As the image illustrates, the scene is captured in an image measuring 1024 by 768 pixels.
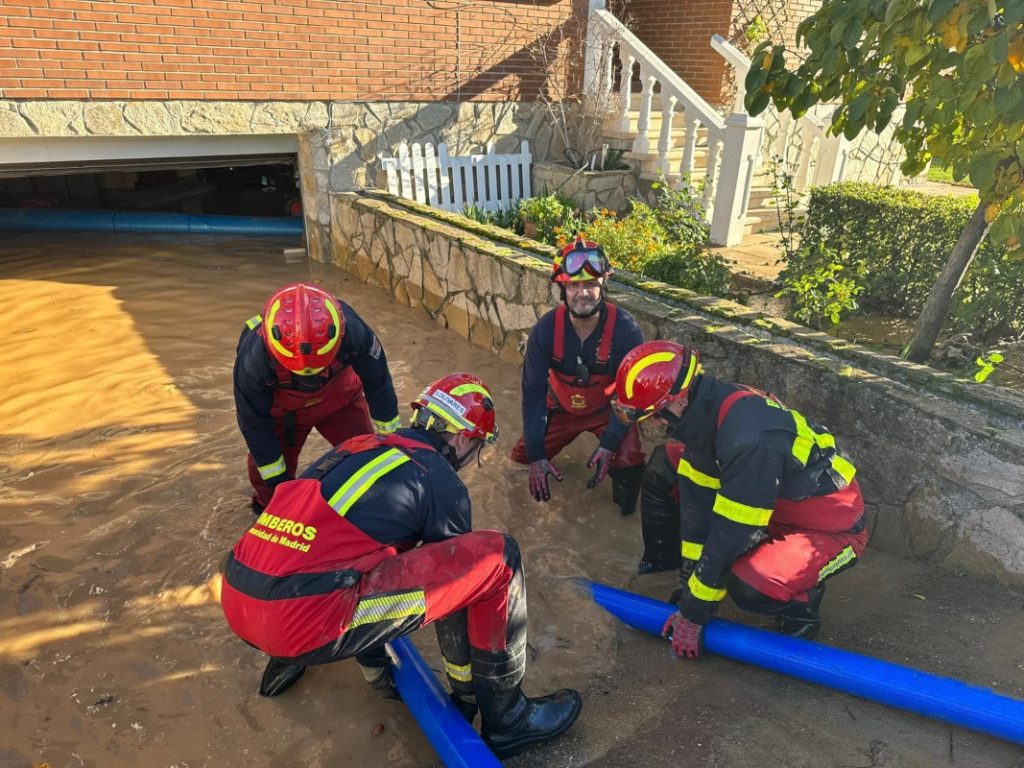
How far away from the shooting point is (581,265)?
398 centimetres

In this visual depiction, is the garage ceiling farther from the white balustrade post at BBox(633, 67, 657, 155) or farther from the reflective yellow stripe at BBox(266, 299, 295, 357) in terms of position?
the reflective yellow stripe at BBox(266, 299, 295, 357)

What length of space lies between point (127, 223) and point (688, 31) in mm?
8628

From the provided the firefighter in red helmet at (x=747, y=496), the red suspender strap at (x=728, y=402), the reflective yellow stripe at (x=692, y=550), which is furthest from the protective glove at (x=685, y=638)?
the red suspender strap at (x=728, y=402)

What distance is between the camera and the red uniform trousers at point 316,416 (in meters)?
3.85

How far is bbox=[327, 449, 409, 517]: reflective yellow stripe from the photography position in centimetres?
245

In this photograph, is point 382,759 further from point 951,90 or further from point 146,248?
point 146,248

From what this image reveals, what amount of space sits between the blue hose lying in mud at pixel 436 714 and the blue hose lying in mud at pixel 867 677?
102 cm

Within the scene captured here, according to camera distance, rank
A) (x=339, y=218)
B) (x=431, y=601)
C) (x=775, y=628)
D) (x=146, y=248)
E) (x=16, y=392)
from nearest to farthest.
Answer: (x=431, y=601) < (x=775, y=628) < (x=16, y=392) < (x=339, y=218) < (x=146, y=248)

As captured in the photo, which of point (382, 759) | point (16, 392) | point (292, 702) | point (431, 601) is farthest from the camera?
point (16, 392)

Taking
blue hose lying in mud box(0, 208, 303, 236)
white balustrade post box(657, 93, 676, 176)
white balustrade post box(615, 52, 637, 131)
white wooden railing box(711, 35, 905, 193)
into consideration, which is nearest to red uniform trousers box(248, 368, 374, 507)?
white balustrade post box(657, 93, 676, 176)

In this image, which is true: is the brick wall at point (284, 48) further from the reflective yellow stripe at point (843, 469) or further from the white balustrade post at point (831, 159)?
the reflective yellow stripe at point (843, 469)

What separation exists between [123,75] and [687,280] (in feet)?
19.5

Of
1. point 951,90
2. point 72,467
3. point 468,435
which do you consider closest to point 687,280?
point 951,90

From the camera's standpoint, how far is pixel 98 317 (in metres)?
7.02
